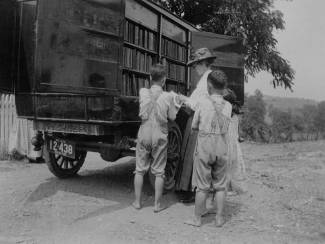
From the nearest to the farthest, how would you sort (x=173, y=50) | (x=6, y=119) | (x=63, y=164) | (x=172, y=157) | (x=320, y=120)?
(x=172, y=157)
(x=63, y=164)
(x=173, y=50)
(x=6, y=119)
(x=320, y=120)

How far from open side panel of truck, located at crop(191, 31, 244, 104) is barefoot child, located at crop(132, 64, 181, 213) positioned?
142 inches

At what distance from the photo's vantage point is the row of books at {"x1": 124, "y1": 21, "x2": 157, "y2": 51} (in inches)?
255

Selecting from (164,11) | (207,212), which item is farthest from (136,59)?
(207,212)

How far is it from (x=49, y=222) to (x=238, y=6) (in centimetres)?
1490

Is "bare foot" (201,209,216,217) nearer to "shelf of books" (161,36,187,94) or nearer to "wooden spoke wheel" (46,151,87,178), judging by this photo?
"wooden spoke wheel" (46,151,87,178)

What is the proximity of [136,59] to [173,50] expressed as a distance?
5.89ft

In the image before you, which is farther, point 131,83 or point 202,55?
point 131,83

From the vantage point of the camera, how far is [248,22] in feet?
58.4

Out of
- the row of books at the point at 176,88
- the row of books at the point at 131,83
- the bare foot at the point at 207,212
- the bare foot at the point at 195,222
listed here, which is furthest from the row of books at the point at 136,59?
the bare foot at the point at 195,222

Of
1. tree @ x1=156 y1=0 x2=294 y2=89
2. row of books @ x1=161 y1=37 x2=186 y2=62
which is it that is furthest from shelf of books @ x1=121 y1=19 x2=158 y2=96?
tree @ x1=156 y1=0 x2=294 y2=89

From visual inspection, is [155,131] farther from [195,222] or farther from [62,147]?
[62,147]

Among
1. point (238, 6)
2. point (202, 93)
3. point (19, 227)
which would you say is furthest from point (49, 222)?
point (238, 6)

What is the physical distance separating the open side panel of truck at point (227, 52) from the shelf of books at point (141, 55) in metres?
0.53

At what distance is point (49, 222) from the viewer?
181 inches
